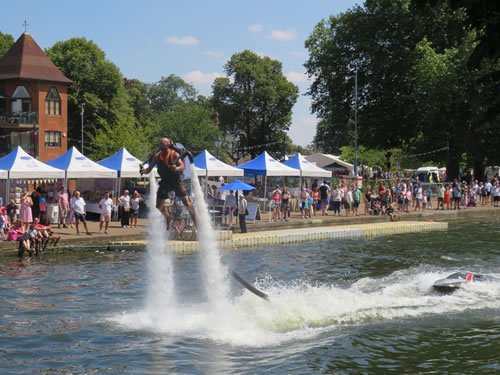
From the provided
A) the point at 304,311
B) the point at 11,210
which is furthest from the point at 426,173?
the point at 304,311

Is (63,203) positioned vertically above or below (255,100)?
below

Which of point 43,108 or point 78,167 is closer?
point 78,167

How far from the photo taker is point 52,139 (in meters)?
63.7

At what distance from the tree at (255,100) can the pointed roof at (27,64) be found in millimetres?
25656

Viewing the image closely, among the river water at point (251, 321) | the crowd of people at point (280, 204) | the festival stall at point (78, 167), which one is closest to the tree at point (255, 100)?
the crowd of people at point (280, 204)

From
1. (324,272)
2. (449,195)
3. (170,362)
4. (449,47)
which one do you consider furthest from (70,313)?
(449,47)

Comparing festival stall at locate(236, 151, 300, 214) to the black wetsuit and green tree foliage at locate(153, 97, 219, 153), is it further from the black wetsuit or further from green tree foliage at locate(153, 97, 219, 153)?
green tree foliage at locate(153, 97, 219, 153)

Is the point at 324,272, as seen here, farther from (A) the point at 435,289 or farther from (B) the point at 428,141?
(B) the point at 428,141

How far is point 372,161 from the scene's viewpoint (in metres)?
68.5

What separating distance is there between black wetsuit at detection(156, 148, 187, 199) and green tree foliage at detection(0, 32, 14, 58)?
6754 centimetres

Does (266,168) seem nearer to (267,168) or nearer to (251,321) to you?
(267,168)

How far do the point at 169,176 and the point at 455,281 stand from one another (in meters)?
8.69

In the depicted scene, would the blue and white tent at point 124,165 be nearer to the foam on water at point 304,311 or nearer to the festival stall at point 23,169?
the festival stall at point 23,169

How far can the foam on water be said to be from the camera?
13.5m
